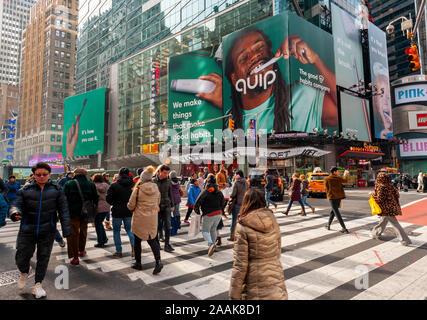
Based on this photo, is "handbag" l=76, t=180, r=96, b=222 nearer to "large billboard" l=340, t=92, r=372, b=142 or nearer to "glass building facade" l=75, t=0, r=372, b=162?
"large billboard" l=340, t=92, r=372, b=142

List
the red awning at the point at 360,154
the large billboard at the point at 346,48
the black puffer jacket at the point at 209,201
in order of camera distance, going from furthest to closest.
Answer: the large billboard at the point at 346,48, the red awning at the point at 360,154, the black puffer jacket at the point at 209,201

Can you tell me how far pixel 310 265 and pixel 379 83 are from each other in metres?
51.8

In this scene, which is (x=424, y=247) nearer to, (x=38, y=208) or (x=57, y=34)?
(x=38, y=208)

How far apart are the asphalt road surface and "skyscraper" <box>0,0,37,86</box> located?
170341 millimetres

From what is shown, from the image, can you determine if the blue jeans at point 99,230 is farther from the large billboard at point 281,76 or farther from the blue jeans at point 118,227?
the large billboard at point 281,76

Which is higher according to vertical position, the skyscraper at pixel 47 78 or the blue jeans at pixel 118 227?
the skyscraper at pixel 47 78

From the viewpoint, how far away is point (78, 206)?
5.55 meters

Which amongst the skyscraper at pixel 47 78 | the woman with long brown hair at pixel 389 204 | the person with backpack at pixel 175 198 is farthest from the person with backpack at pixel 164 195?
the skyscraper at pixel 47 78

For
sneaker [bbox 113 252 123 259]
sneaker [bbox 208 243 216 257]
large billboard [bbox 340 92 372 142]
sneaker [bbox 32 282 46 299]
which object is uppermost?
large billboard [bbox 340 92 372 142]

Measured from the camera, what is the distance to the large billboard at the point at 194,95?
1578 inches

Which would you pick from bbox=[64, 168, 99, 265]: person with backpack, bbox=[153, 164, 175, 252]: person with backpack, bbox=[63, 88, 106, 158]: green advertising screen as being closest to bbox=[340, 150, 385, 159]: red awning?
bbox=[153, 164, 175, 252]: person with backpack

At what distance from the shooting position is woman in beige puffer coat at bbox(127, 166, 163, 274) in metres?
4.83

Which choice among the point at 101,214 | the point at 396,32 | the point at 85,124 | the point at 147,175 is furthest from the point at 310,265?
the point at 396,32

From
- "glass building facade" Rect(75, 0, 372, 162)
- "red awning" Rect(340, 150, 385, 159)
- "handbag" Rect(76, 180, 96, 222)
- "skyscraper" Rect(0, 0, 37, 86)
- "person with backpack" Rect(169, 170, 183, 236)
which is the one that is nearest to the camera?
"handbag" Rect(76, 180, 96, 222)
